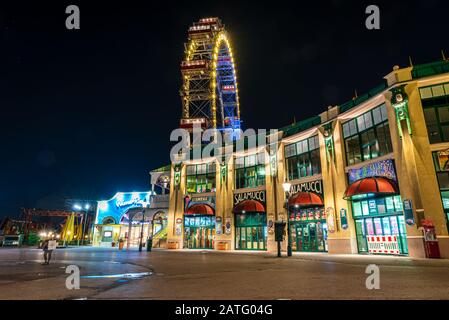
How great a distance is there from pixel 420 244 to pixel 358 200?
18.5ft

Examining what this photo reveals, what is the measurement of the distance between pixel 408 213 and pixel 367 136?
6805mm

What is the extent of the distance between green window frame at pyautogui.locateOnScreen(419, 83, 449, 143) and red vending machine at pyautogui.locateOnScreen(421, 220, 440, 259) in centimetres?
548

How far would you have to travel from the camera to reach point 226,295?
6.27 metres

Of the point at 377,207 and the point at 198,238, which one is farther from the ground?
the point at 377,207

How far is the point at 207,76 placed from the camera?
139 feet

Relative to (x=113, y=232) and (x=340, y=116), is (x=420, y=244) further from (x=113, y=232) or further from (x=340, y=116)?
Result: (x=113, y=232)

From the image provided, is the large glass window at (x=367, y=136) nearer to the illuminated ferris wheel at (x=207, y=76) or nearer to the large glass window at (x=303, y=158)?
the large glass window at (x=303, y=158)

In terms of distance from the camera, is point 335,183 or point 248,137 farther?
point 248,137

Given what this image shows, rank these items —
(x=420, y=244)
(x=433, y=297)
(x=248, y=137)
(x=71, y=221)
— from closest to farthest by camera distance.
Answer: (x=433, y=297) < (x=420, y=244) < (x=248, y=137) < (x=71, y=221)

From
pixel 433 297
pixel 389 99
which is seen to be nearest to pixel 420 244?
pixel 389 99

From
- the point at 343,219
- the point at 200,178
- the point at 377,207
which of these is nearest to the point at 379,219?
the point at 377,207

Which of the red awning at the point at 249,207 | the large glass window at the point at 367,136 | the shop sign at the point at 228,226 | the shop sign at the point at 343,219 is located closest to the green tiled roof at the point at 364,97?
the large glass window at the point at 367,136

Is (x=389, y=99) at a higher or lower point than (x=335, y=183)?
higher

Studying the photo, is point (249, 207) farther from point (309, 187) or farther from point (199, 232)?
point (199, 232)
